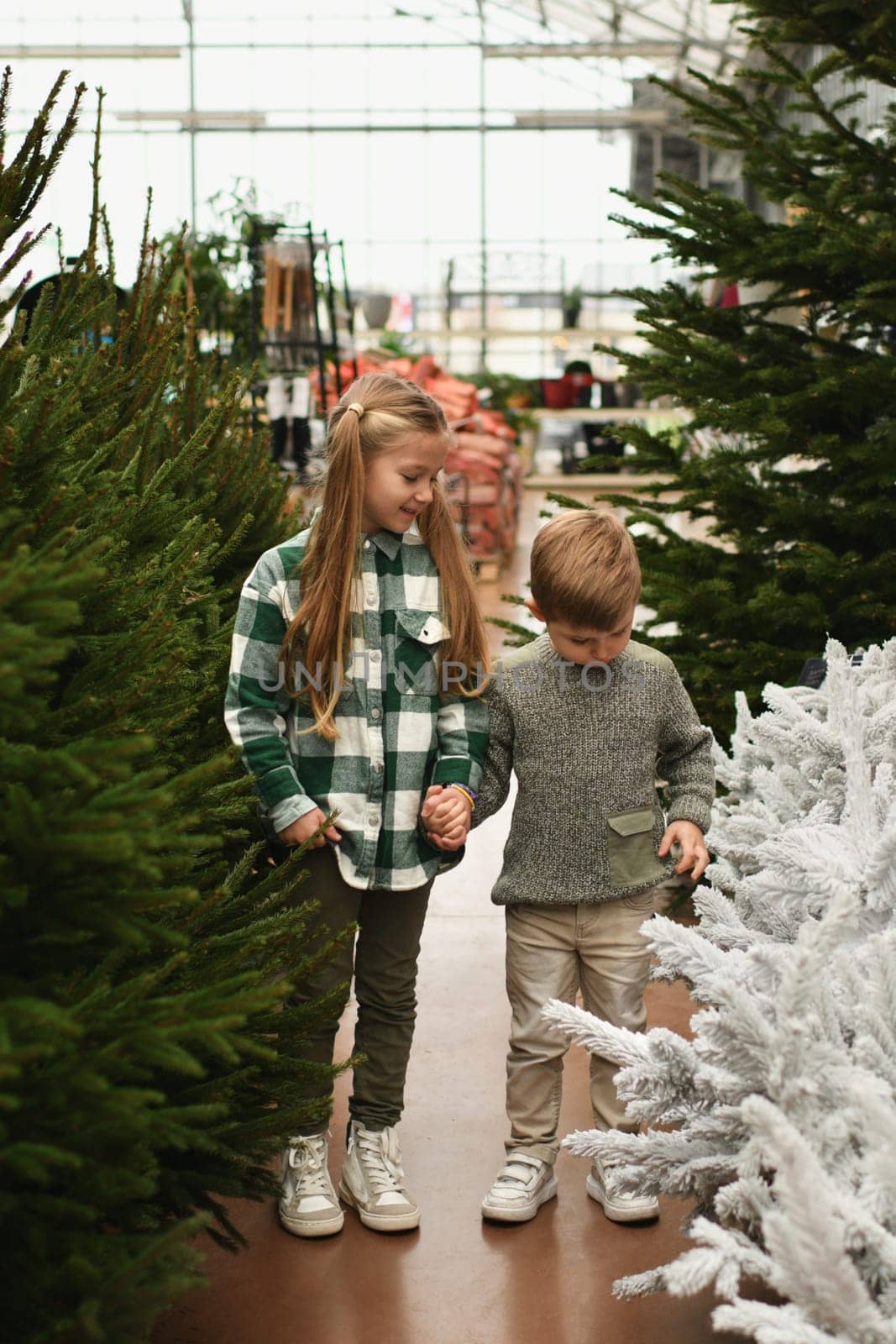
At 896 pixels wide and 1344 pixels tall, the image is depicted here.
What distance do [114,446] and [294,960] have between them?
2.82ft

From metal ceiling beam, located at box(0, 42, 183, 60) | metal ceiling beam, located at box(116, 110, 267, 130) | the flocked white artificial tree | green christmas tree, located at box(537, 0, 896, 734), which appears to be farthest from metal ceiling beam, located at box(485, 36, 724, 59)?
the flocked white artificial tree

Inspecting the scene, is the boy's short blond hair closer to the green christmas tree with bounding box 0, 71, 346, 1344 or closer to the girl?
the girl

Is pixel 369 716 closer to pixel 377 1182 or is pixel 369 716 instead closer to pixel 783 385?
pixel 377 1182

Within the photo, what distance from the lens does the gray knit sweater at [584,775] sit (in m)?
2.51

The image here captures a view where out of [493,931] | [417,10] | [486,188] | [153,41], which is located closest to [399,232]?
[486,188]

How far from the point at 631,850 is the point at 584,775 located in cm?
16

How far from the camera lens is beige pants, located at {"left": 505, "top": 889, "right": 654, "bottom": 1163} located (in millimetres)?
2512

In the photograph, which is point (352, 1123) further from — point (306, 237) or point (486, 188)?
point (486, 188)

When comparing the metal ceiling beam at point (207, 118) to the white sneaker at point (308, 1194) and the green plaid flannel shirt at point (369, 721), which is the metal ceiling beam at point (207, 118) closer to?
the green plaid flannel shirt at point (369, 721)

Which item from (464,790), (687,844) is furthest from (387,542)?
(687,844)

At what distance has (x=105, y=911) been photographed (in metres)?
1.40

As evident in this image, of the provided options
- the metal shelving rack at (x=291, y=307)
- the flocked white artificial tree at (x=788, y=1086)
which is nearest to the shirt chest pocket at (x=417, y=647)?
the flocked white artificial tree at (x=788, y=1086)

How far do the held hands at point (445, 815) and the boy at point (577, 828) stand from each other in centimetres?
15

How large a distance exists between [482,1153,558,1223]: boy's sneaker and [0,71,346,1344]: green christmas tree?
647 millimetres
